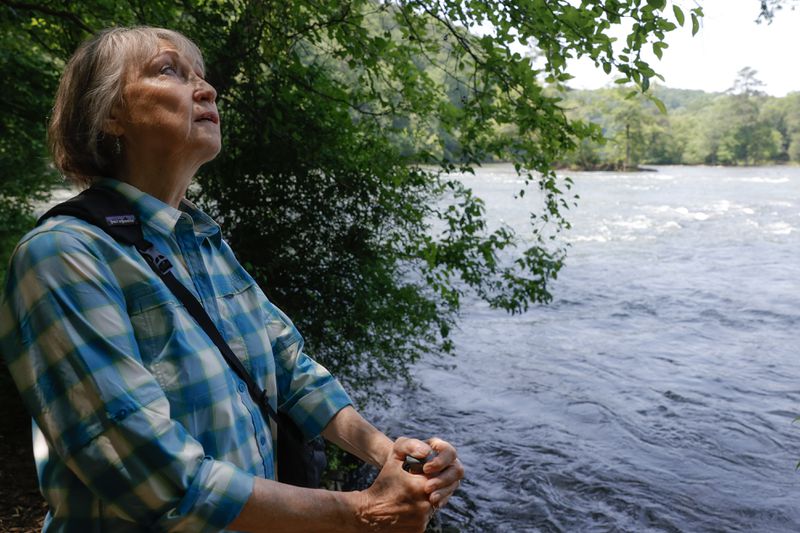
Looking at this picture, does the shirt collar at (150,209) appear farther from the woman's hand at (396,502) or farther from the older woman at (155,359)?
the woman's hand at (396,502)

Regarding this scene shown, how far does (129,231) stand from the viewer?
1.40 meters

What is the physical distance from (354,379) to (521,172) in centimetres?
217

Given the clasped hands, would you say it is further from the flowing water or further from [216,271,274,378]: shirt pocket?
the flowing water

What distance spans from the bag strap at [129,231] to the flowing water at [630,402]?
4.68 meters

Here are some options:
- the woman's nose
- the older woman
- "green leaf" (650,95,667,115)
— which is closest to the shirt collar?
the older woman

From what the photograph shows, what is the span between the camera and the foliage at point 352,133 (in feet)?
16.1

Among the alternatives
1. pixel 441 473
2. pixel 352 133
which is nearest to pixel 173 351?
pixel 441 473

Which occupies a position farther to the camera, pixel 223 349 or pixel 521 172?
pixel 521 172

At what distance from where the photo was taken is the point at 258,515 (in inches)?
50.3

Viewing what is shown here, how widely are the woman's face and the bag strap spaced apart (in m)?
0.15

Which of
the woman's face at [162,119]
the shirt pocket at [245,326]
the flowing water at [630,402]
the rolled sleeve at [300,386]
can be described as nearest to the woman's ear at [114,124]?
the woman's face at [162,119]

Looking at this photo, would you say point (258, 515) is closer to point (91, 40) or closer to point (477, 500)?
point (91, 40)

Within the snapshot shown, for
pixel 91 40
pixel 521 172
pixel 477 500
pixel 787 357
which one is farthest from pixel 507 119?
pixel 787 357

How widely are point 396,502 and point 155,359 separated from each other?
21.0 inches
